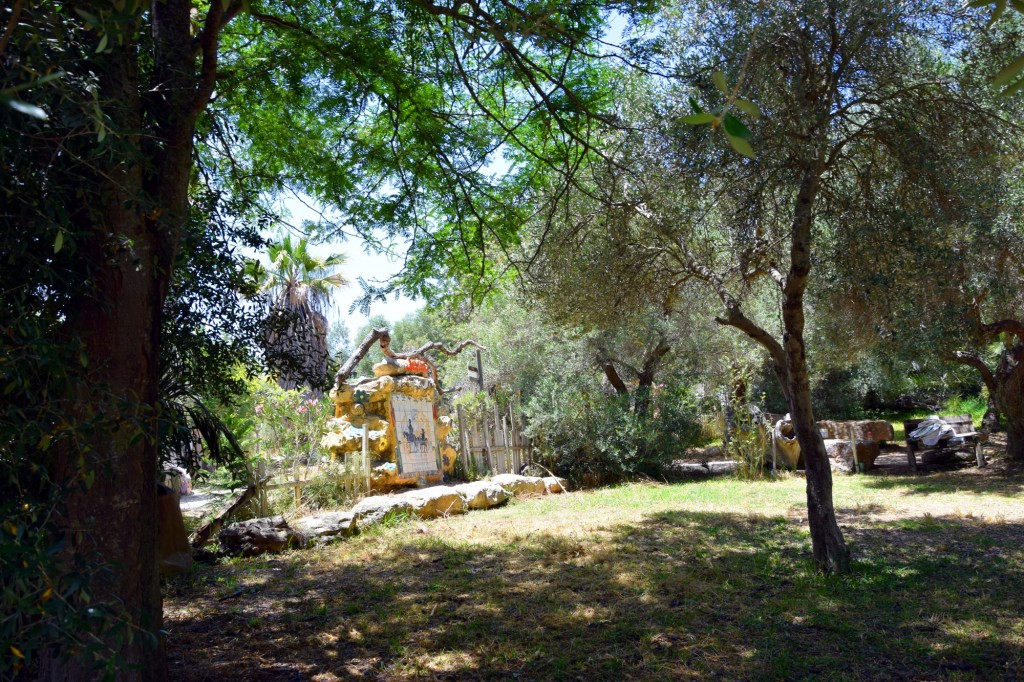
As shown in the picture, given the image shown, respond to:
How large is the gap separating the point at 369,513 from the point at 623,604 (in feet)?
16.5

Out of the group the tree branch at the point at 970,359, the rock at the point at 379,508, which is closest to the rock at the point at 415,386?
the rock at the point at 379,508

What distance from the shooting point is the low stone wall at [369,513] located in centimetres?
871

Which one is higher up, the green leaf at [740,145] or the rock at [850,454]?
the green leaf at [740,145]

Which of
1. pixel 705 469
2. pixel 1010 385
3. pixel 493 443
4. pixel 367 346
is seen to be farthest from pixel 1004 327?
pixel 367 346

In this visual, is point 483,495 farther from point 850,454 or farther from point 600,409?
point 850,454

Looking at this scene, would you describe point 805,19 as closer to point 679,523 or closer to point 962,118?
point 962,118

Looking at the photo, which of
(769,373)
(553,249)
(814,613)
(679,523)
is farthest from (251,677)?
(769,373)

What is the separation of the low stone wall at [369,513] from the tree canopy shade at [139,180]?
372cm

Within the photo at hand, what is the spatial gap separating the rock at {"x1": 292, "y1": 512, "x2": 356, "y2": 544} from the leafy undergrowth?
351mm

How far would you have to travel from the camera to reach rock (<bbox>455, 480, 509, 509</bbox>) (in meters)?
11.4

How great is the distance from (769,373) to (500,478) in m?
14.2

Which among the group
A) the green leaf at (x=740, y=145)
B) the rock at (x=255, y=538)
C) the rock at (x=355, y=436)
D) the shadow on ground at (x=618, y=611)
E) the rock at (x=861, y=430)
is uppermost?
the green leaf at (x=740, y=145)

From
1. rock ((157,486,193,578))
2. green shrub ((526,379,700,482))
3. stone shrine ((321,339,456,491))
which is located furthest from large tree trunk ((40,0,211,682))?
green shrub ((526,379,700,482))

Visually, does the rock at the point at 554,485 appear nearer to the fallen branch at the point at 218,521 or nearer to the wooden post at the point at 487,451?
the wooden post at the point at 487,451
